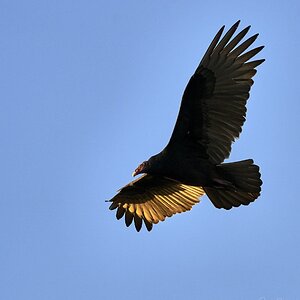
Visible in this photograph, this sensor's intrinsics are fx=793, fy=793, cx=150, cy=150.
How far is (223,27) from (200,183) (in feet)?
6.36

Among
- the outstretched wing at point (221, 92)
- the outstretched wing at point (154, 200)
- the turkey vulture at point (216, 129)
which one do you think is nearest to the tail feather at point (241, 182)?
the turkey vulture at point (216, 129)

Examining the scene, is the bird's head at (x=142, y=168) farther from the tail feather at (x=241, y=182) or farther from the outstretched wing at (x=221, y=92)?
the tail feather at (x=241, y=182)

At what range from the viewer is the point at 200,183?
32.4 feet

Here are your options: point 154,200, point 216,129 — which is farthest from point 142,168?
point 154,200

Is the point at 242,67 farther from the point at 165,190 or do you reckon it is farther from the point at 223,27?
the point at 165,190

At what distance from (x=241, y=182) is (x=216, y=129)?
2.39ft

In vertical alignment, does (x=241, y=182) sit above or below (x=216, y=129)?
below

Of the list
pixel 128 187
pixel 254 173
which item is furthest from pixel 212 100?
pixel 128 187

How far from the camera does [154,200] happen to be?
11.3 m

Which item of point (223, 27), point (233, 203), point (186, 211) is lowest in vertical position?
point (233, 203)

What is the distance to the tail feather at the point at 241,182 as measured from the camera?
9648 millimetres

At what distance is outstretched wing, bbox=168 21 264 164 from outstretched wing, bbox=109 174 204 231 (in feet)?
4.67

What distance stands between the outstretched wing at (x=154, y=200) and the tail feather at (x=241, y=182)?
1.22m

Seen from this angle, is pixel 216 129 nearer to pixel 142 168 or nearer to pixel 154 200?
pixel 142 168
